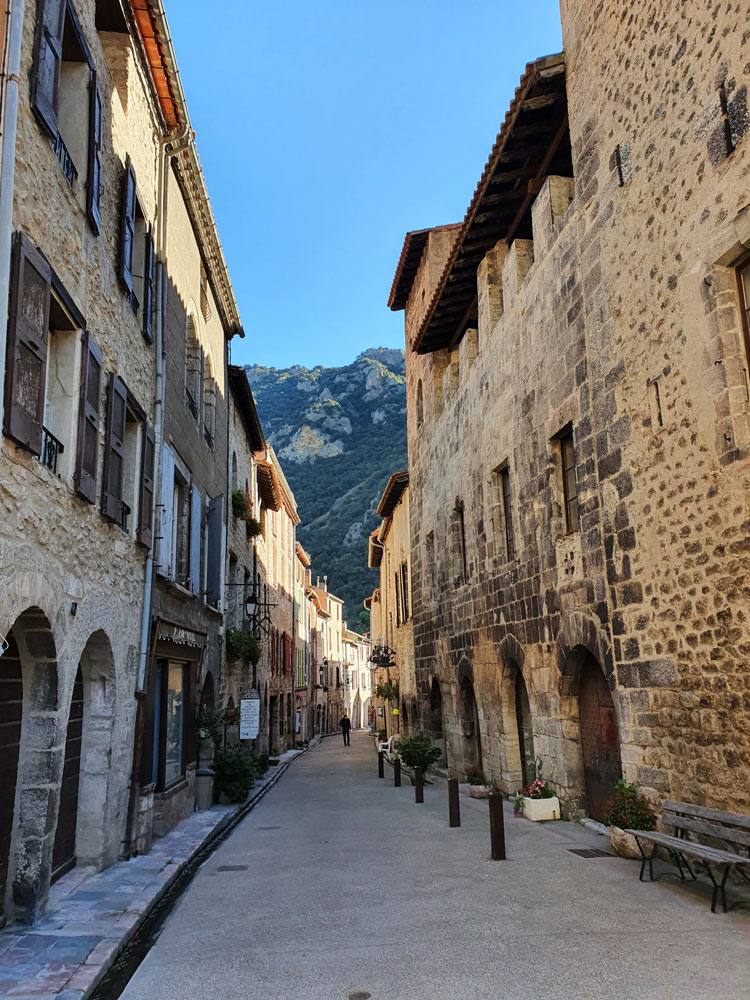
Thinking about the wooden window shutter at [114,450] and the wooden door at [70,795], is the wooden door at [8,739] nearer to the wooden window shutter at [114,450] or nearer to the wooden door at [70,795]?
the wooden door at [70,795]

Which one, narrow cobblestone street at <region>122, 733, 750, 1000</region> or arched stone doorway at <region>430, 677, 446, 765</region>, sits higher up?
arched stone doorway at <region>430, 677, 446, 765</region>

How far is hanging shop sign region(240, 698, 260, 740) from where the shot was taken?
14.6 metres

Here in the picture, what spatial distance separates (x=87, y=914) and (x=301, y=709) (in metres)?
29.0

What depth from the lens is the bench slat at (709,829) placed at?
5428 millimetres

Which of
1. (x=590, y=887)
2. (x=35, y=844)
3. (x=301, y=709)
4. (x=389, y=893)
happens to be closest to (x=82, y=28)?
(x=35, y=844)

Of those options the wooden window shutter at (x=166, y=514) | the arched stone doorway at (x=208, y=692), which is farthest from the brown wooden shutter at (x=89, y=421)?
the arched stone doorway at (x=208, y=692)

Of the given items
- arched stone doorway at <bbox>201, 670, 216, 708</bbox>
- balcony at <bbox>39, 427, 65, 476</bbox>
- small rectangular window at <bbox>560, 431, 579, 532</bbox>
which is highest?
small rectangular window at <bbox>560, 431, 579, 532</bbox>

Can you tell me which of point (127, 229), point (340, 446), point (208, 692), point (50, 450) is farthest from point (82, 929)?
point (340, 446)

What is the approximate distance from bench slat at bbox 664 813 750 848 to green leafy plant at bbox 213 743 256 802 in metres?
8.52

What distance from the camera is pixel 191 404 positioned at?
41.7 feet

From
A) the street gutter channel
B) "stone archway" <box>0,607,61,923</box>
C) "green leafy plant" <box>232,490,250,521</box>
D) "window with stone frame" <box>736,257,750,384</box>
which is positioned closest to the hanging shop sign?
the street gutter channel

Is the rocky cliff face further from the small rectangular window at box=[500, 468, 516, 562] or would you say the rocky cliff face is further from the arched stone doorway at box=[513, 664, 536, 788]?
the arched stone doorway at box=[513, 664, 536, 788]

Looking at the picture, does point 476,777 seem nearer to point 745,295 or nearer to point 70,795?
point 70,795

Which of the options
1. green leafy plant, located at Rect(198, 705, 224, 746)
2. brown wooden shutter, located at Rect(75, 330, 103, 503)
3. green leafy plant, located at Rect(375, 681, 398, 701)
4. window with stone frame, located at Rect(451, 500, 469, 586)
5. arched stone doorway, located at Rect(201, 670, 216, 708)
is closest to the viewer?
brown wooden shutter, located at Rect(75, 330, 103, 503)
